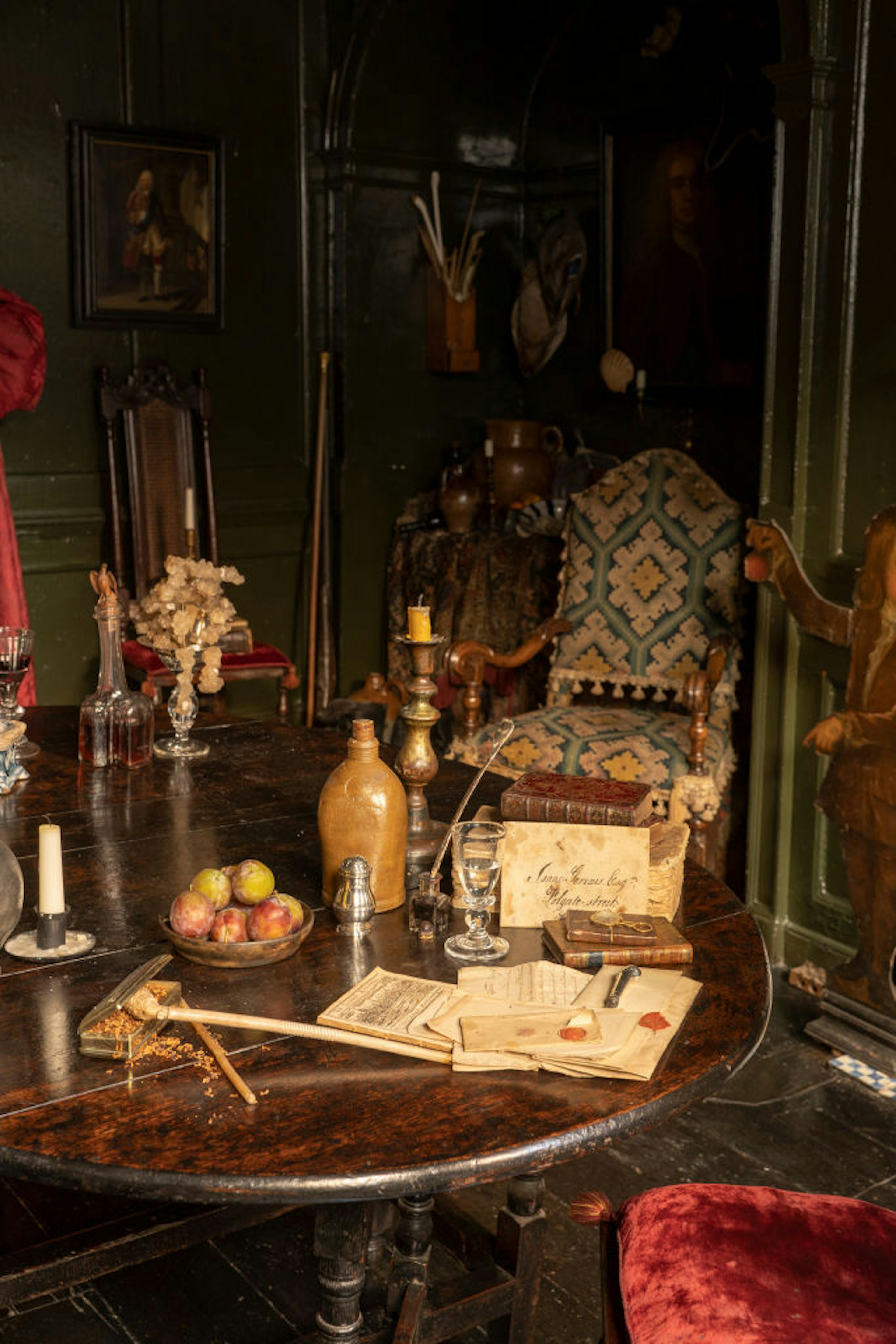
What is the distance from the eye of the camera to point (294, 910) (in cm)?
182

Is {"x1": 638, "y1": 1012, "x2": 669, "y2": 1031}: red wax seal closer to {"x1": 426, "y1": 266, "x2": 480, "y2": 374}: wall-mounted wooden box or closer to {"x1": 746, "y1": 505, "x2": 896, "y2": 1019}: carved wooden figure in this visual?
{"x1": 746, "y1": 505, "x2": 896, "y2": 1019}: carved wooden figure

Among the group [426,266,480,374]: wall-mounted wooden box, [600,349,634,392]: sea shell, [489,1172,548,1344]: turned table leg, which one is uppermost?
[426,266,480,374]: wall-mounted wooden box

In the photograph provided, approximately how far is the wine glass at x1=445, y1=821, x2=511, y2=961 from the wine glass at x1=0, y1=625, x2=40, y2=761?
112 cm

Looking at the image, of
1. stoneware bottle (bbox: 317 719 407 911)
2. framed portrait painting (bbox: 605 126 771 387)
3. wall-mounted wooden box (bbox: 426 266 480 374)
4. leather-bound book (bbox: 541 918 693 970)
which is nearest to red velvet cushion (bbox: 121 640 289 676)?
wall-mounted wooden box (bbox: 426 266 480 374)

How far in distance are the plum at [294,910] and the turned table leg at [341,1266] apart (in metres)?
0.34

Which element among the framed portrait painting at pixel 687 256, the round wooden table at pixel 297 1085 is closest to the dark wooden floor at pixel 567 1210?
the round wooden table at pixel 297 1085

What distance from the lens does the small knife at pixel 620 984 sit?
165 centimetres

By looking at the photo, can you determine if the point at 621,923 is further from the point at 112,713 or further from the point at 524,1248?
the point at 112,713

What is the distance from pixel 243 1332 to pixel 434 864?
950 millimetres

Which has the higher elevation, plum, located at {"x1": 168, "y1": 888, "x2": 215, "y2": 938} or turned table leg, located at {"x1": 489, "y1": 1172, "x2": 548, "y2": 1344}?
plum, located at {"x1": 168, "y1": 888, "x2": 215, "y2": 938}

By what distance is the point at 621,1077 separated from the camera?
151 cm

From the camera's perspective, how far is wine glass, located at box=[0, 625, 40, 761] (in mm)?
2641

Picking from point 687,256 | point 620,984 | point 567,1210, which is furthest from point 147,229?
point 620,984

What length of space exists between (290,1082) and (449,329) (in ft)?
15.2
